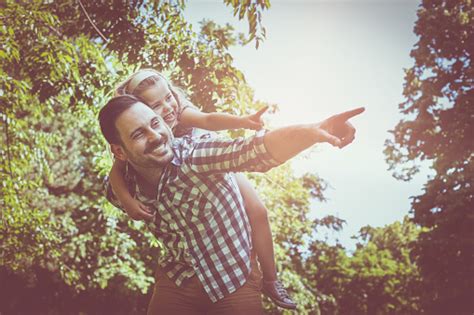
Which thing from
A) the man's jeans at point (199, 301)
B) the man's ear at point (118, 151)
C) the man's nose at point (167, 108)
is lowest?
the man's jeans at point (199, 301)

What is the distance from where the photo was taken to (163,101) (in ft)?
5.61

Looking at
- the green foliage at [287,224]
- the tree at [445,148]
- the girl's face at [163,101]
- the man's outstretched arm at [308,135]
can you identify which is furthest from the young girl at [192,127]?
the tree at [445,148]

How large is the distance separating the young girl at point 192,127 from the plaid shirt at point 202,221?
0.69ft

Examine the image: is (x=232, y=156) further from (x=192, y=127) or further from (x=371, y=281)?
(x=371, y=281)

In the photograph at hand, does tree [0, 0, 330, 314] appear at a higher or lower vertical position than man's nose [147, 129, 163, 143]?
higher

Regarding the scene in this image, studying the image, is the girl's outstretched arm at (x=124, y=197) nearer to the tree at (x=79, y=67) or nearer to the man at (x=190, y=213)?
the man at (x=190, y=213)

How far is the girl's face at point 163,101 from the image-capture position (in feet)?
5.51

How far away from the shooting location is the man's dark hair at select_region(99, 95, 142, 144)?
1.33 meters

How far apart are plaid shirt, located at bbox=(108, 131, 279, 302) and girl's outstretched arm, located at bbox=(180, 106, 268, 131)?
0.12 metres

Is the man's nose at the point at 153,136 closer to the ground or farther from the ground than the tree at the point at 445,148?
closer to the ground

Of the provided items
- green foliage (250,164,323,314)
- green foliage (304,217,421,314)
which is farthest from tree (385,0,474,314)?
green foliage (304,217,421,314)

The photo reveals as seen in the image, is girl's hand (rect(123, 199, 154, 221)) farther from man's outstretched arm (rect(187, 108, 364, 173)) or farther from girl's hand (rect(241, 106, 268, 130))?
girl's hand (rect(241, 106, 268, 130))

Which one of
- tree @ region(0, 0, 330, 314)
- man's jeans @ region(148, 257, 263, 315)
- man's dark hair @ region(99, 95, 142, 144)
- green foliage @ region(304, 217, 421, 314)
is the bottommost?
man's jeans @ region(148, 257, 263, 315)

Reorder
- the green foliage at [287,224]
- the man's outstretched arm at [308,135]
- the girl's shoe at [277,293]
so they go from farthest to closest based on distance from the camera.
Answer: the green foliage at [287,224] < the girl's shoe at [277,293] < the man's outstretched arm at [308,135]
